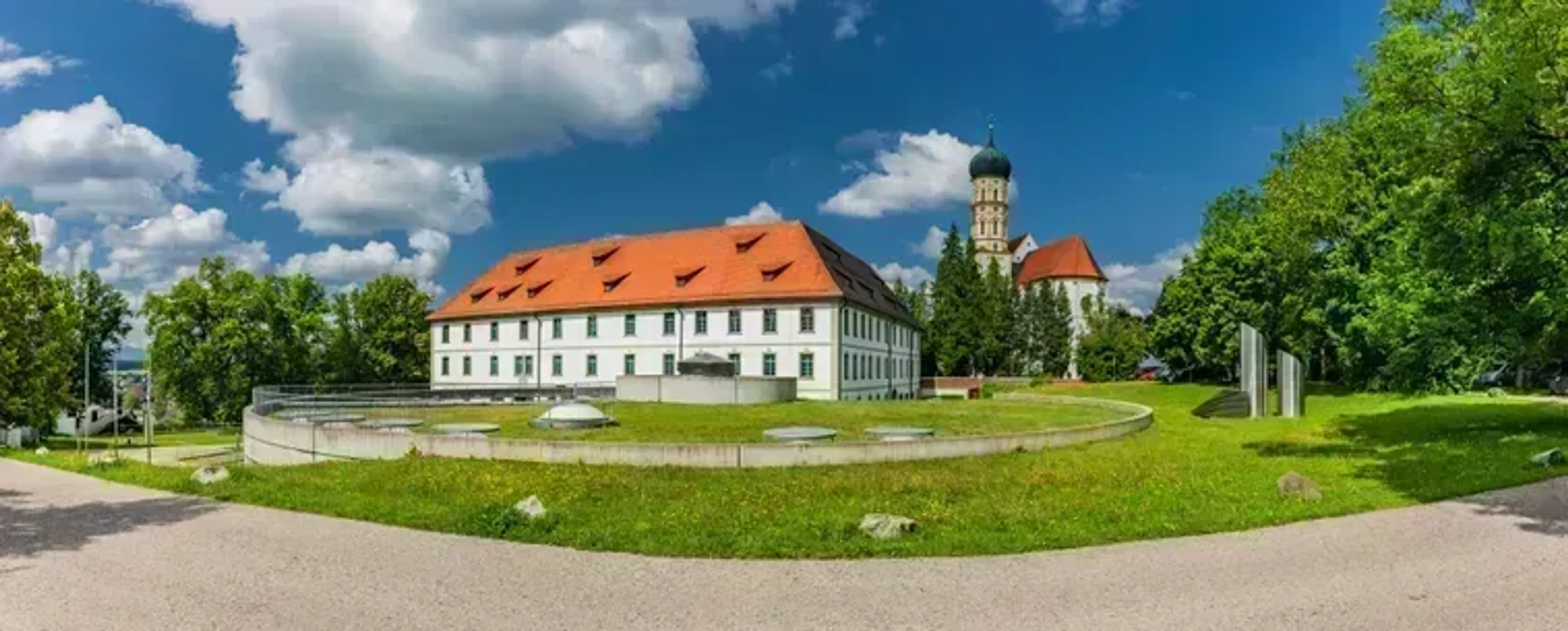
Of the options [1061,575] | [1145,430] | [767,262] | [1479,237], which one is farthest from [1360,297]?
[1061,575]

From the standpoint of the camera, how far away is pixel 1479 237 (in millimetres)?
17266

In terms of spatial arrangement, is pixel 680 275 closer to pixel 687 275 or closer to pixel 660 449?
pixel 687 275

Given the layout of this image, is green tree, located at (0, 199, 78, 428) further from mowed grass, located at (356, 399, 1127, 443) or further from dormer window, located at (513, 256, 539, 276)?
dormer window, located at (513, 256, 539, 276)

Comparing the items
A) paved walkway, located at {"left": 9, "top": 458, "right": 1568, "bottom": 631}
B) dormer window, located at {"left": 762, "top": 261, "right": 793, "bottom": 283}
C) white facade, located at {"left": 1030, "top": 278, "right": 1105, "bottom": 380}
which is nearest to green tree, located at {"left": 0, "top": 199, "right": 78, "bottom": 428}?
paved walkway, located at {"left": 9, "top": 458, "right": 1568, "bottom": 631}

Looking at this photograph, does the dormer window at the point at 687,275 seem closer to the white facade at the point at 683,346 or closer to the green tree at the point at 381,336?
the white facade at the point at 683,346

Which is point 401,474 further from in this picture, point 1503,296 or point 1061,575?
point 1503,296

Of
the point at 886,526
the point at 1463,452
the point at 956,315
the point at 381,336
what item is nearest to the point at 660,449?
the point at 886,526

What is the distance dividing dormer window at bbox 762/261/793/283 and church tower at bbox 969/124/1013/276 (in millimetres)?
67211

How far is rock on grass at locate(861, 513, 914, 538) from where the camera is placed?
10500mm

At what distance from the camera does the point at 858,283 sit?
2170 inches

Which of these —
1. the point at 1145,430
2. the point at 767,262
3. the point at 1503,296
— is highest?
the point at 767,262

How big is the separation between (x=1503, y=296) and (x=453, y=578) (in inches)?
864

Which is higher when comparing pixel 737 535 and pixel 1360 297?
pixel 1360 297

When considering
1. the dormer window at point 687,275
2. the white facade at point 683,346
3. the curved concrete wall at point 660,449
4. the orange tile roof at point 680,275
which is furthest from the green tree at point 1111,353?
the curved concrete wall at point 660,449
